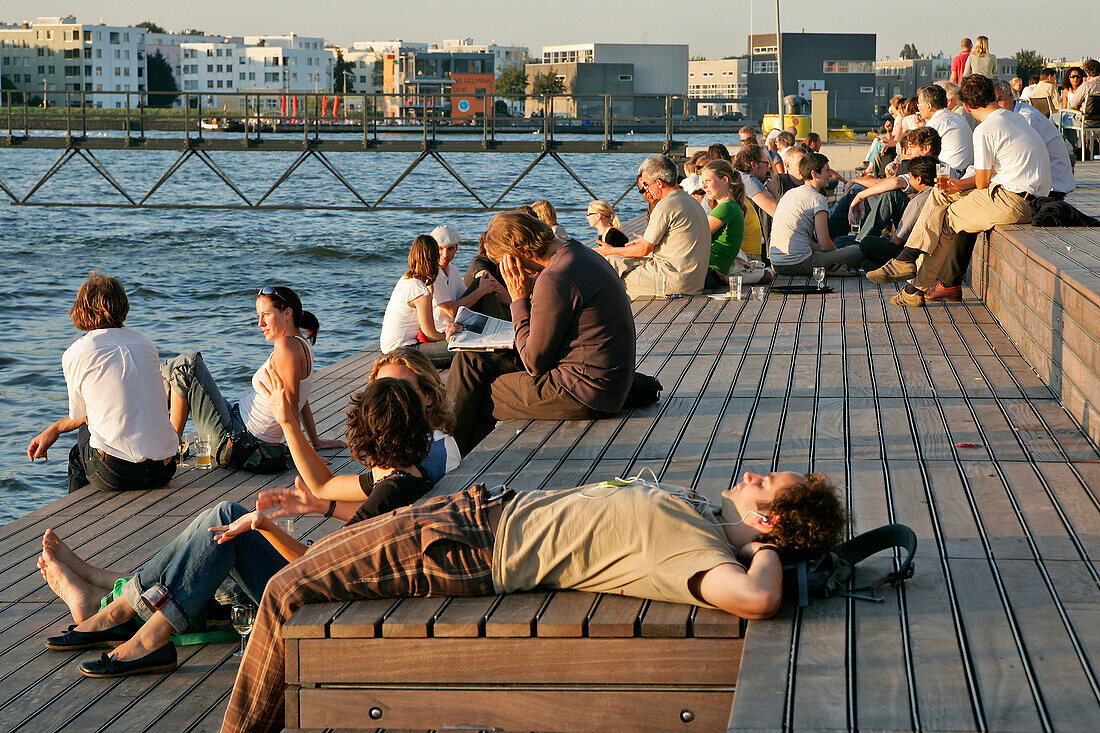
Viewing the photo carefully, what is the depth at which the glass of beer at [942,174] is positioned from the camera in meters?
7.84

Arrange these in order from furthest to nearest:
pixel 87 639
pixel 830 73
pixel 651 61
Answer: pixel 651 61 < pixel 830 73 < pixel 87 639

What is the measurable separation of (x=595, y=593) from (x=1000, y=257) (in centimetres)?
522

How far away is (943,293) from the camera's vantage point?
8.21 m

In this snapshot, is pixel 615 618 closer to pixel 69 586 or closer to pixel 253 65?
pixel 69 586

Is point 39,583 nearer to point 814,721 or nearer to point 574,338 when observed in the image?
point 574,338

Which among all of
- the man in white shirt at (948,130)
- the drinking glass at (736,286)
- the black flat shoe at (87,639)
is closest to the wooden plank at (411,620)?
the black flat shoe at (87,639)

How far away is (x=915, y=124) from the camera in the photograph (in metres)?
13.6

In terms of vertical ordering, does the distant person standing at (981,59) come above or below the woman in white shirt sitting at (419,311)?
above

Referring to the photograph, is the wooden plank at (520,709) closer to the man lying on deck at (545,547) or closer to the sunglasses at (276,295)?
the man lying on deck at (545,547)

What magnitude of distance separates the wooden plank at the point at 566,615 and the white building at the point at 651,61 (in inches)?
4615

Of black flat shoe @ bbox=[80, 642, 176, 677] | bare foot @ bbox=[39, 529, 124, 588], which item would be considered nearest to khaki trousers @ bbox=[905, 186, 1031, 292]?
bare foot @ bbox=[39, 529, 124, 588]

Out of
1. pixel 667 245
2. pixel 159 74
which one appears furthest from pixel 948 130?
pixel 159 74

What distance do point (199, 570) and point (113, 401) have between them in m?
2.01

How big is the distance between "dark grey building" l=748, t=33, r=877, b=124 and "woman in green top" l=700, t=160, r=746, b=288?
8689 cm
